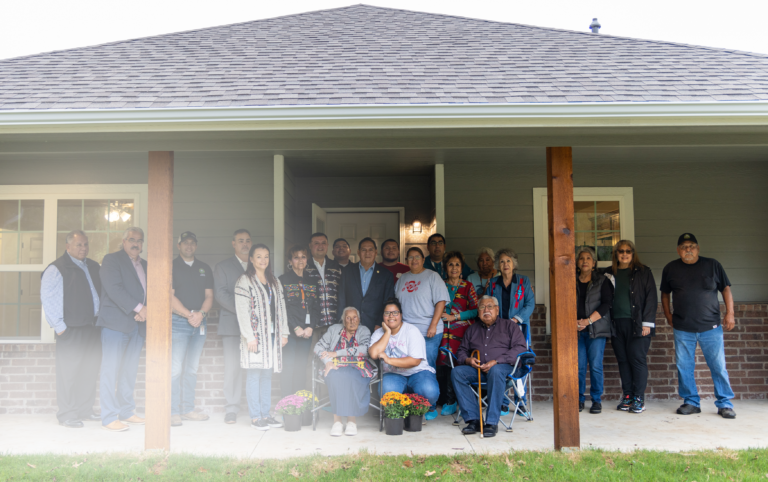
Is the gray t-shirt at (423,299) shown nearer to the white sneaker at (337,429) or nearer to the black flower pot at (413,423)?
the black flower pot at (413,423)

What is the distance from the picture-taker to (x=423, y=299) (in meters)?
4.67

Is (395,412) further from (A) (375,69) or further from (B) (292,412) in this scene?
(A) (375,69)

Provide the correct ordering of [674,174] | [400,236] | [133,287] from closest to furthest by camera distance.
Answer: [133,287] < [674,174] < [400,236]

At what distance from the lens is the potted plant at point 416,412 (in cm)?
423

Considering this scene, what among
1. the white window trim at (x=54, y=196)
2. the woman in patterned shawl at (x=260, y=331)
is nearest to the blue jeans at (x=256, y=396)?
the woman in patterned shawl at (x=260, y=331)

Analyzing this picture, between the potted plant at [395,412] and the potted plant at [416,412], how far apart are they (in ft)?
0.18

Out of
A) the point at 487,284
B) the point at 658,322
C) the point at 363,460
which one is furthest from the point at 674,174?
the point at 363,460

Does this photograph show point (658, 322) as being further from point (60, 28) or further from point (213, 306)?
point (60, 28)

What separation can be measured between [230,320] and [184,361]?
21.7 inches

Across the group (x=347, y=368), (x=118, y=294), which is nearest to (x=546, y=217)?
(x=347, y=368)

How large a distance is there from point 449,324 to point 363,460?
1637 mm

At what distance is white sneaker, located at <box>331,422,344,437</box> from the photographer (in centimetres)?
417

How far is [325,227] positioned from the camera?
20.6ft

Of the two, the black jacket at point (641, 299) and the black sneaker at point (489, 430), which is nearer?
the black sneaker at point (489, 430)
